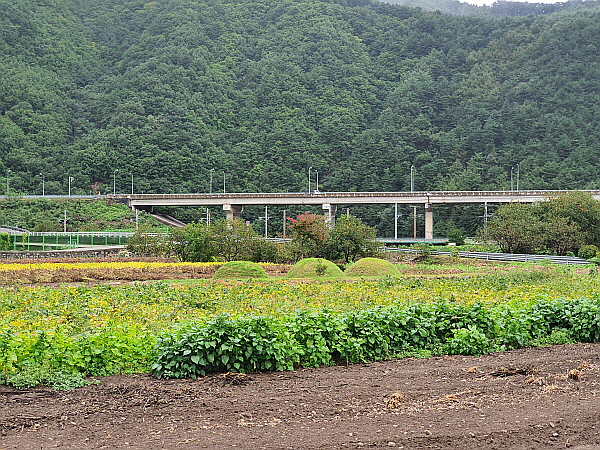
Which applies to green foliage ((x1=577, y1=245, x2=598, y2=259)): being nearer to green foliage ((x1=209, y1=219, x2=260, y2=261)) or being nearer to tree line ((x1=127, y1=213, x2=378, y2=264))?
tree line ((x1=127, y1=213, x2=378, y2=264))

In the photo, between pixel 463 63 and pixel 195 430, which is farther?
pixel 463 63

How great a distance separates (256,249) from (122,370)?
3245cm

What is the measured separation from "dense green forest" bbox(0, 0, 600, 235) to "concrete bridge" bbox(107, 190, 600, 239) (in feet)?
46.1

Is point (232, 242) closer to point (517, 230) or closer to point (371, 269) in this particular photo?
point (371, 269)

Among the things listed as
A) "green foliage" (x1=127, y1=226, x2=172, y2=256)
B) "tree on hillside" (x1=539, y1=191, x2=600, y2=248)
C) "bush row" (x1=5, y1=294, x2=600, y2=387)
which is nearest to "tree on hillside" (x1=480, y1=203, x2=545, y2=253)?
"tree on hillside" (x1=539, y1=191, x2=600, y2=248)

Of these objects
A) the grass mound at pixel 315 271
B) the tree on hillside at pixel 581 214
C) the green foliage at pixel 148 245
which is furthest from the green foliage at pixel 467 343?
the tree on hillside at pixel 581 214

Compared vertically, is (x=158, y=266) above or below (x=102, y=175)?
below

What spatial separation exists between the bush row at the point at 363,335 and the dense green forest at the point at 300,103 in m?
89.8

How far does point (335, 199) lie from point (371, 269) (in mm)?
63133

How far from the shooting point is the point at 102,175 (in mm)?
126812

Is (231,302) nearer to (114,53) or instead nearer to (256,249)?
(256,249)

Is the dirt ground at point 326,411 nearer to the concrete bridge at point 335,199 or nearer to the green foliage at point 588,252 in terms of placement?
the green foliage at point 588,252

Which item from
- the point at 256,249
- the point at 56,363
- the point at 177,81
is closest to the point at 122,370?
the point at 56,363

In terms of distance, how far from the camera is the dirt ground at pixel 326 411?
7.59m
